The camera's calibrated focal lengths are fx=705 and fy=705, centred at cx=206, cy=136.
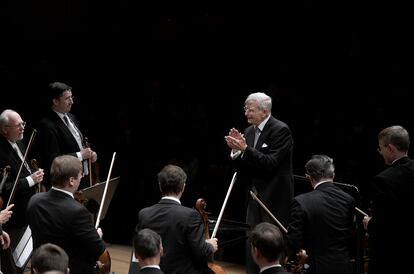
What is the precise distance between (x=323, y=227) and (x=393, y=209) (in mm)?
439

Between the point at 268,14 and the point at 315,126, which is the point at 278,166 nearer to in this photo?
the point at 315,126

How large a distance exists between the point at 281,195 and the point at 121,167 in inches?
109

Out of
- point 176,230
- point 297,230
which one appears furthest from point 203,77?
point 176,230

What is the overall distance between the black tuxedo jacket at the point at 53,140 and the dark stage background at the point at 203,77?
5.24ft

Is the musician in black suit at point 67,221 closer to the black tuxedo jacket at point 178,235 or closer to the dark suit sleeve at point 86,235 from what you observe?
the dark suit sleeve at point 86,235

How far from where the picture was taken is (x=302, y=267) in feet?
13.1

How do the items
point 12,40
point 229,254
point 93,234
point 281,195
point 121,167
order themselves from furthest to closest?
1. point 12,40
2. point 121,167
3. point 229,254
4. point 281,195
5. point 93,234

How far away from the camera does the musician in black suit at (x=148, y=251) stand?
11.0ft

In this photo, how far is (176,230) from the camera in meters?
3.88

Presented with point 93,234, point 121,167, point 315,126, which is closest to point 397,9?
point 315,126

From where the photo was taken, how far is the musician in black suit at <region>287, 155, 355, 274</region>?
4.18m

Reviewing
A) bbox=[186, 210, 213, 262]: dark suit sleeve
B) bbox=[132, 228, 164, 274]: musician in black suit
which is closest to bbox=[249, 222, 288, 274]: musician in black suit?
bbox=[132, 228, 164, 274]: musician in black suit

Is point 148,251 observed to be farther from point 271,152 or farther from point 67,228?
point 271,152

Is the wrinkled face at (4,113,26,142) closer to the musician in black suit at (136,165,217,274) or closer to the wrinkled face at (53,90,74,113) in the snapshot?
the wrinkled face at (53,90,74,113)
